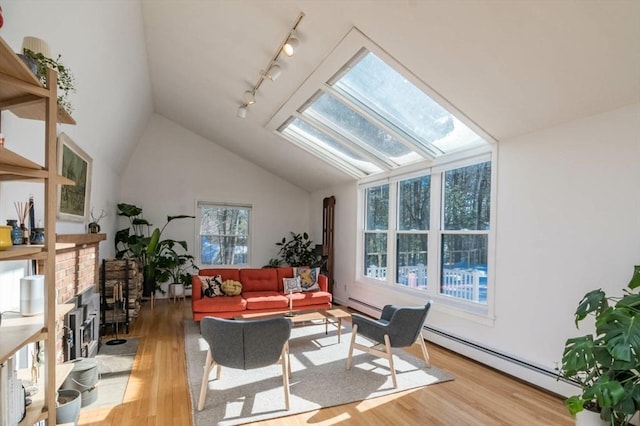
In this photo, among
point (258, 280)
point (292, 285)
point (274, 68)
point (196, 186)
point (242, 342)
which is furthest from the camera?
point (196, 186)

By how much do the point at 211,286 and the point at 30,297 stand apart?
3.12 meters

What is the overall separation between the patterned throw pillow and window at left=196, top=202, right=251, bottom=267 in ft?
7.86

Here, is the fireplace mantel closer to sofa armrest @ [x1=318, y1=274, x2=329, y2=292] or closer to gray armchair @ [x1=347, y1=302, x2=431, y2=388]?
gray armchair @ [x1=347, y1=302, x2=431, y2=388]

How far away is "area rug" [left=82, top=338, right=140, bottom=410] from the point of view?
266 centimetres

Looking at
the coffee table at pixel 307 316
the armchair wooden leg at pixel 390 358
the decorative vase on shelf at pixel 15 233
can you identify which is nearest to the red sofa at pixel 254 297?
the coffee table at pixel 307 316

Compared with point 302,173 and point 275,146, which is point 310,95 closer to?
point 275,146

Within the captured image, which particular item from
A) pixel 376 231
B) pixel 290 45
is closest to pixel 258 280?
pixel 376 231

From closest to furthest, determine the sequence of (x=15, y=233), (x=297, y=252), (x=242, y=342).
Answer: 1. (x=15, y=233)
2. (x=242, y=342)
3. (x=297, y=252)

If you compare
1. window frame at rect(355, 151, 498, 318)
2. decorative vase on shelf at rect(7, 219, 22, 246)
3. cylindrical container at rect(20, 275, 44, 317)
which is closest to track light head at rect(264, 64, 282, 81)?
window frame at rect(355, 151, 498, 318)

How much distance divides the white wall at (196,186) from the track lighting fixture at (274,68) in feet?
6.86

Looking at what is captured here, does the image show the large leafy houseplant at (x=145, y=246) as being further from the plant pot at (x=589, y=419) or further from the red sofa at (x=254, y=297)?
the plant pot at (x=589, y=419)

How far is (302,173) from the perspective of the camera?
6680 mm

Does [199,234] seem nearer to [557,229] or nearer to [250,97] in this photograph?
[250,97]

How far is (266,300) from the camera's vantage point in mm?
4664
